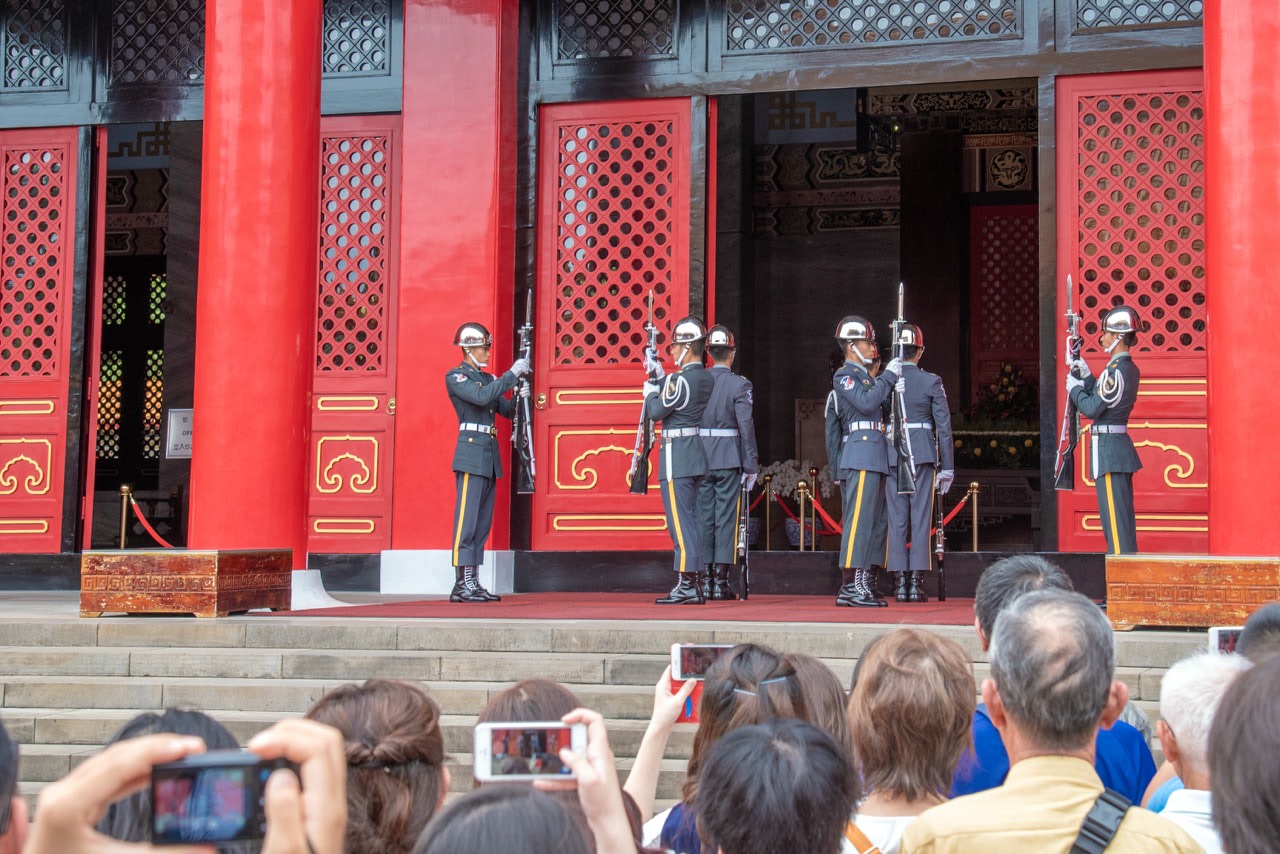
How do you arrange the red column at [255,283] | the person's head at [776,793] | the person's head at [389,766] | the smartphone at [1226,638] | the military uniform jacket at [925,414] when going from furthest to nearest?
the military uniform jacket at [925,414] → the red column at [255,283] → the smartphone at [1226,638] → the person's head at [389,766] → the person's head at [776,793]

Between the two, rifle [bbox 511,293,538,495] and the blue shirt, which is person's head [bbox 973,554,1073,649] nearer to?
the blue shirt

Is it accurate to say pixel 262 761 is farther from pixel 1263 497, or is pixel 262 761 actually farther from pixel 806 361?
pixel 806 361

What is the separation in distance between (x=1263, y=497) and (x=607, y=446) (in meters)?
4.24

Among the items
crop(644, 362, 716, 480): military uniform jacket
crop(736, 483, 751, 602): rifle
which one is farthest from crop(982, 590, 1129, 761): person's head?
crop(736, 483, 751, 602): rifle

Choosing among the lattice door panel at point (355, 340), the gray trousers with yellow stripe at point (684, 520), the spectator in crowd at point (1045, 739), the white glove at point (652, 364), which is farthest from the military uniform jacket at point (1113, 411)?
the spectator in crowd at point (1045, 739)

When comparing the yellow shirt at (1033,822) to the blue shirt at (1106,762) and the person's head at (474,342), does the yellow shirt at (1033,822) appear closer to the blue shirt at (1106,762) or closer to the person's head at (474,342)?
the blue shirt at (1106,762)

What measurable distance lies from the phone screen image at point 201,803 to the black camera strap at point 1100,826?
47.0 inches

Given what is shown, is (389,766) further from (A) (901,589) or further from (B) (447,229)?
(B) (447,229)

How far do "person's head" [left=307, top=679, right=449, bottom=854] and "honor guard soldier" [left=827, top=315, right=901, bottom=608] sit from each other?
20.5 feet

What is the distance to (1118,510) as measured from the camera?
Answer: 25.5ft

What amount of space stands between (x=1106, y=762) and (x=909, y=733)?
0.64 meters

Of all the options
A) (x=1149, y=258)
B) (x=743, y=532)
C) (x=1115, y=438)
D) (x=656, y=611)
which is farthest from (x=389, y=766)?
(x=1149, y=258)

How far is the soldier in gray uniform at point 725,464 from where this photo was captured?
8.72 m

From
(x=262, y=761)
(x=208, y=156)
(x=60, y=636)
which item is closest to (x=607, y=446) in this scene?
(x=208, y=156)
